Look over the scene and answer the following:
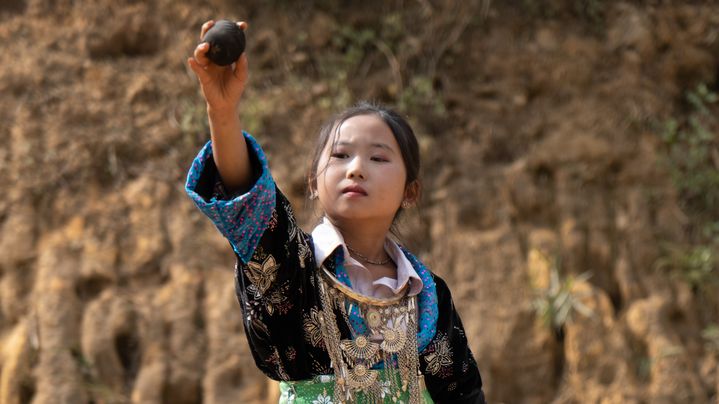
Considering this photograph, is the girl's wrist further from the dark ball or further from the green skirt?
the green skirt

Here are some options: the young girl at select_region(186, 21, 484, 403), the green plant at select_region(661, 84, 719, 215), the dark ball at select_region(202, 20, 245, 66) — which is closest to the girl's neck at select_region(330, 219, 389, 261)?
the young girl at select_region(186, 21, 484, 403)

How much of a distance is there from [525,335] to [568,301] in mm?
293

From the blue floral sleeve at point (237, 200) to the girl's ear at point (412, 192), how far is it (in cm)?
65

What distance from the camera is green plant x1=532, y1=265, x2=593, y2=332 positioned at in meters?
5.27

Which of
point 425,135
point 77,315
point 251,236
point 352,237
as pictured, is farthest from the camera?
point 425,135

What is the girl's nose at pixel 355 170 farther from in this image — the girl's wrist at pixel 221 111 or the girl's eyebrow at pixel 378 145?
the girl's wrist at pixel 221 111

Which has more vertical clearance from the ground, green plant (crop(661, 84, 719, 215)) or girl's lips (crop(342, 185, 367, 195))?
green plant (crop(661, 84, 719, 215))

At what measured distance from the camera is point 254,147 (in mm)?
2053

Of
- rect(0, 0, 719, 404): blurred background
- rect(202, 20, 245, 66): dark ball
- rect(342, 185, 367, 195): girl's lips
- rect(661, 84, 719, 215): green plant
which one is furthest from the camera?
rect(661, 84, 719, 215): green plant

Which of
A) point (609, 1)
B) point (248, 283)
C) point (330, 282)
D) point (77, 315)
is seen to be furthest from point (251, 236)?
point (609, 1)

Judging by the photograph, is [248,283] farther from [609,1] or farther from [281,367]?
[609,1]

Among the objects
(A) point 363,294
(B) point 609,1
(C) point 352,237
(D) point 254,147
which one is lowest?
(A) point 363,294

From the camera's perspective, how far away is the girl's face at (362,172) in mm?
2316

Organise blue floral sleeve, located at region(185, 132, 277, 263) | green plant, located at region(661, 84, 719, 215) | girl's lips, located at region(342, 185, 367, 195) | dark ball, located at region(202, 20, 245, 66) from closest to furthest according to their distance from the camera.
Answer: dark ball, located at region(202, 20, 245, 66) → blue floral sleeve, located at region(185, 132, 277, 263) → girl's lips, located at region(342, 185, 367, 195) → green plant, located at region(661, 84, 719, 215)
